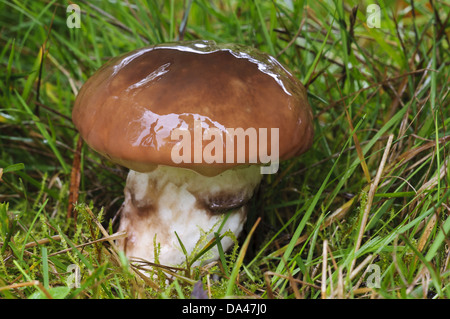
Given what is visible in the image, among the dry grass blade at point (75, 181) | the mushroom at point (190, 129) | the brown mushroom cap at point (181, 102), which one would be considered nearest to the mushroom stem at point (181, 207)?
the mushroom at point (190, 129)

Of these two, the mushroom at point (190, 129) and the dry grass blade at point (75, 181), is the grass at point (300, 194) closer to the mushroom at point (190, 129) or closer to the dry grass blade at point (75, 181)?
the dry grass blade at point (75, 181)

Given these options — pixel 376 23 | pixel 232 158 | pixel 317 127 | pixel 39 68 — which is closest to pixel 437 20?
pixel 376 23

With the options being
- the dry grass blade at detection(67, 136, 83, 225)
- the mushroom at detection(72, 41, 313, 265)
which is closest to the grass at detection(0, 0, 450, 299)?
the dry grass blade at detection(67, 136, 83, 225)

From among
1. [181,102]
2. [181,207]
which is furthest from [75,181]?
[181,102]

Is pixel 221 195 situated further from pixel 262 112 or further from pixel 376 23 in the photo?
pixel 376 23

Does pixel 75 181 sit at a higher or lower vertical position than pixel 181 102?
lower

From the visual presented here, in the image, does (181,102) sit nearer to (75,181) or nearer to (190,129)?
(190,129)
